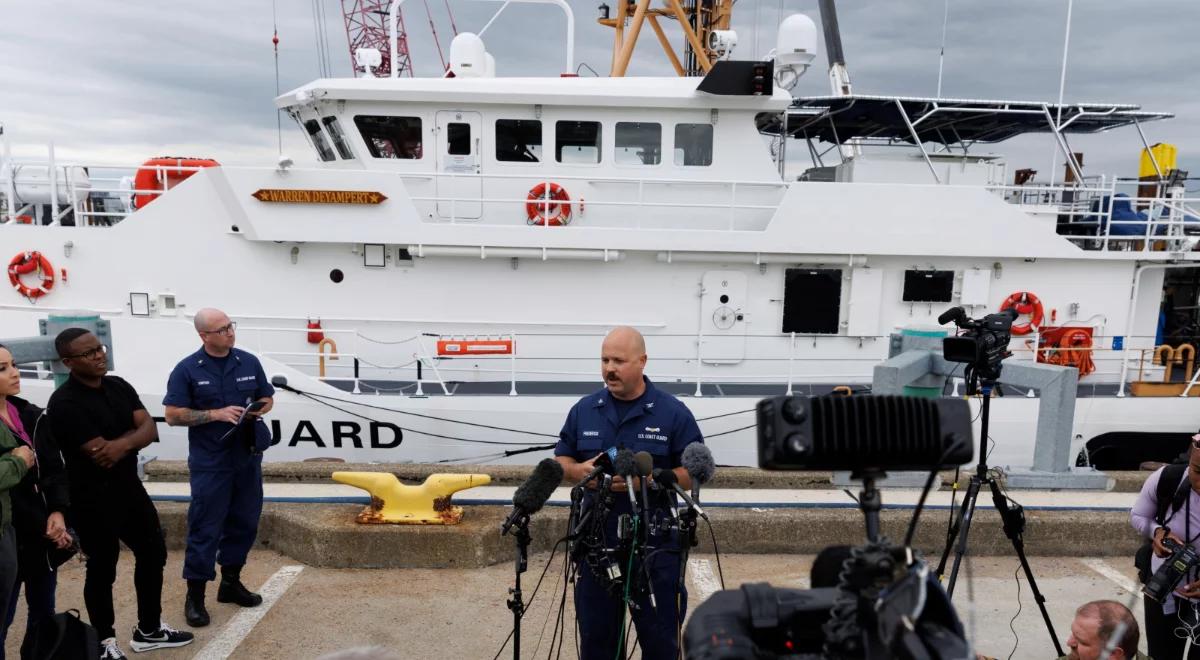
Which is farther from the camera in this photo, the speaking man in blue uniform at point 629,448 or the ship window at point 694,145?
the ship window at point 694,145

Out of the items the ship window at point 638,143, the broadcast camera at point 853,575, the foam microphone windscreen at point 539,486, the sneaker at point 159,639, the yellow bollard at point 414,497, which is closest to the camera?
the broadcast camera at point 853,575

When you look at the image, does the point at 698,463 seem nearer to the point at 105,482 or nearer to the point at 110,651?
the point at 105,482

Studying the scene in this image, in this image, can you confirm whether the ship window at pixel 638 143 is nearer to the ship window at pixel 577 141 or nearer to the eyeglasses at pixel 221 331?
the ship window at pixel 577 141

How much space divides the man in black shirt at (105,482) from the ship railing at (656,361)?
416 centimetres

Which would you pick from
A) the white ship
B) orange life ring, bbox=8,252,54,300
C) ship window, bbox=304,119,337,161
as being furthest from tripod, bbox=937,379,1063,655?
orange life ring, bbox=8,252,54,300

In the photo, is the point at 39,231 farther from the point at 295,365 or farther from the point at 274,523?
the point at 274,523

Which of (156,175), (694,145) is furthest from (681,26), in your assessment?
(156,175)

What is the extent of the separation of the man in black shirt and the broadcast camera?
3127 mm

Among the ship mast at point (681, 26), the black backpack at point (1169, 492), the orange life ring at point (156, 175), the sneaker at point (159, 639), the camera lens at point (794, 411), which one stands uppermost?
the ship mast at point (681, 26)

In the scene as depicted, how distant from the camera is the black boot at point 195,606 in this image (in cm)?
351

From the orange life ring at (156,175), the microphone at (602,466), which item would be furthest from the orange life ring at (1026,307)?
the orange life ring at (156,175)

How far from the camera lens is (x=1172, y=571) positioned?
2.66m

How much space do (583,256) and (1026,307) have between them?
5.47 meters

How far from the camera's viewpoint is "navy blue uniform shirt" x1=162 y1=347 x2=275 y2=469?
139 inches
